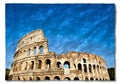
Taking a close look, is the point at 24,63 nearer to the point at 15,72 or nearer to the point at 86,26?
the point at 15,72

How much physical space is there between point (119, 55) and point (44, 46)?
157 centimetres

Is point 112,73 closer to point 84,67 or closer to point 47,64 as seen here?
point 84,67

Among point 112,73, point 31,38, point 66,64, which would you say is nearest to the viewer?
point 112,73

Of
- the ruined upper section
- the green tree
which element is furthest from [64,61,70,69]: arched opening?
the green tree

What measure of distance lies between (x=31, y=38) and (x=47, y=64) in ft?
2.23

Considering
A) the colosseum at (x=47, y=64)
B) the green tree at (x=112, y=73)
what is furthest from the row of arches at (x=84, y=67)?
the green tree at (x=112, y=73)

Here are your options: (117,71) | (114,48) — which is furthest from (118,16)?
(117,71)

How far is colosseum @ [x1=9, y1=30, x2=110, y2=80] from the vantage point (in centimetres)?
621

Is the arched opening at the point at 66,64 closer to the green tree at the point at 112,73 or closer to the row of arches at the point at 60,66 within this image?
the row of arches at the point at 60,66

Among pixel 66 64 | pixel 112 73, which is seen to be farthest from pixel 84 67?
pixel 112 73

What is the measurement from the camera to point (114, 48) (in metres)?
6.01

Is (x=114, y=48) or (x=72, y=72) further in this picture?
(x=72, y=72)

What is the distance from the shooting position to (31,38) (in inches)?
252

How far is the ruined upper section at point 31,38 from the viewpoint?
6.19 meters
